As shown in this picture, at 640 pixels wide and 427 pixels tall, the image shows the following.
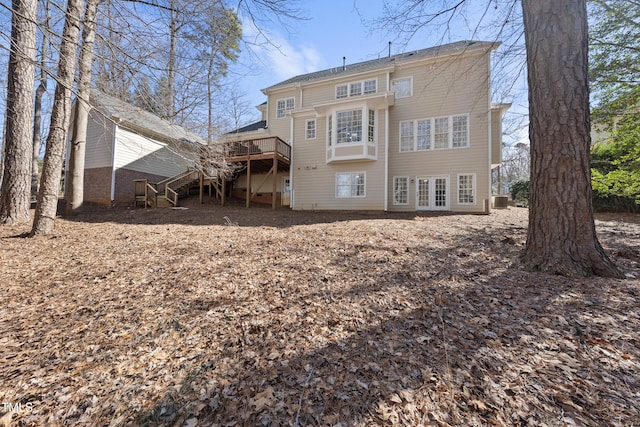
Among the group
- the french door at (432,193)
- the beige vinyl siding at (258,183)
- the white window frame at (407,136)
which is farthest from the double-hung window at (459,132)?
the beige vinyl siding at (258,183)

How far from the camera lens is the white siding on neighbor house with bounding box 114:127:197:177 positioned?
44.3 feet

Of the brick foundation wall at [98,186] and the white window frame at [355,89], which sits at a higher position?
the white window frame at [355,89]

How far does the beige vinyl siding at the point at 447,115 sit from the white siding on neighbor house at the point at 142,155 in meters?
10.4

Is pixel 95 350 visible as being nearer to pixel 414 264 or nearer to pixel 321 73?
pixel 414 264

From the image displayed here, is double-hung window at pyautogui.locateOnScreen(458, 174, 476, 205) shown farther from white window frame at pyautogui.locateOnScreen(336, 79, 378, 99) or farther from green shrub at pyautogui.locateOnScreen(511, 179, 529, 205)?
green shrub at pyautogui.locateOnScreen(511, 179, 529, 205)

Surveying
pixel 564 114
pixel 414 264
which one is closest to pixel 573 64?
pixel 564 114

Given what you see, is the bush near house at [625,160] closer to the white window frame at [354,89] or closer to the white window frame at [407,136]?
the white window frame at [407,136]

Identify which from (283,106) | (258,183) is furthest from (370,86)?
(258,183)

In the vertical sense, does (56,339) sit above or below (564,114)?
below

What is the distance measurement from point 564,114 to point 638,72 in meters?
6.34

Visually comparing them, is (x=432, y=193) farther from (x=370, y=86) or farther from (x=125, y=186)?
(x=125, y=186)

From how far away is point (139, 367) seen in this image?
205 centimetres

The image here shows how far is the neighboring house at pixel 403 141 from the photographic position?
469 inches

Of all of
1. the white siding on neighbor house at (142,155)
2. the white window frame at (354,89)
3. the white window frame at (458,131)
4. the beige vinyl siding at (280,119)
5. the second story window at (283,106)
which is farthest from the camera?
the second story window at (283,106)
